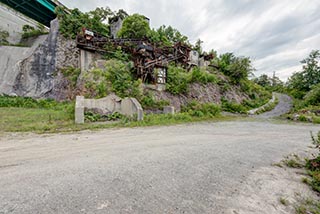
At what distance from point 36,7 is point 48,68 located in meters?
12.3

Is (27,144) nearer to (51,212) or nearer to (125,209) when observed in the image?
(51,212)

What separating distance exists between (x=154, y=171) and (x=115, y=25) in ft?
83.2

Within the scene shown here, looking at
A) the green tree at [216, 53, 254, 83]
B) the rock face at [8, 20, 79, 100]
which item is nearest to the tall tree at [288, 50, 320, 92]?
the green tree at [216, 53, 254, 83]

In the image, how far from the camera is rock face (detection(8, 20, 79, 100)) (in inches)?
636

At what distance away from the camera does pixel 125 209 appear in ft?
5.36

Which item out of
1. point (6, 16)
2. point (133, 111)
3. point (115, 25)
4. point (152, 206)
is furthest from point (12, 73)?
point (152, 206)

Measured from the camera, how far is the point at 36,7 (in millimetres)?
21266

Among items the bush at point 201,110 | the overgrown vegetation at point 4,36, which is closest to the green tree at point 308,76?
the bush at point 201,110

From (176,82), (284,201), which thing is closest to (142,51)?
(176,82)

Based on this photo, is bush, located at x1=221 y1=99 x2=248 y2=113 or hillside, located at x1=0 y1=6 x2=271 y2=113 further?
bush, located at x1=221 y1=99 x2=248 y2=113

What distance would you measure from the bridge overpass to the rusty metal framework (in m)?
11.1

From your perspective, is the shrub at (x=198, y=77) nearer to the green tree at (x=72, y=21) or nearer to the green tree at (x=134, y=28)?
the green tree at (x=134, y=28)

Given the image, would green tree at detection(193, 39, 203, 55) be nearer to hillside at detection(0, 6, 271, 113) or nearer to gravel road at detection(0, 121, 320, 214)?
hillside at detection(0, 6, 271, 113)

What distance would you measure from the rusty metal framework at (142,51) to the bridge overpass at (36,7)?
438 inches
